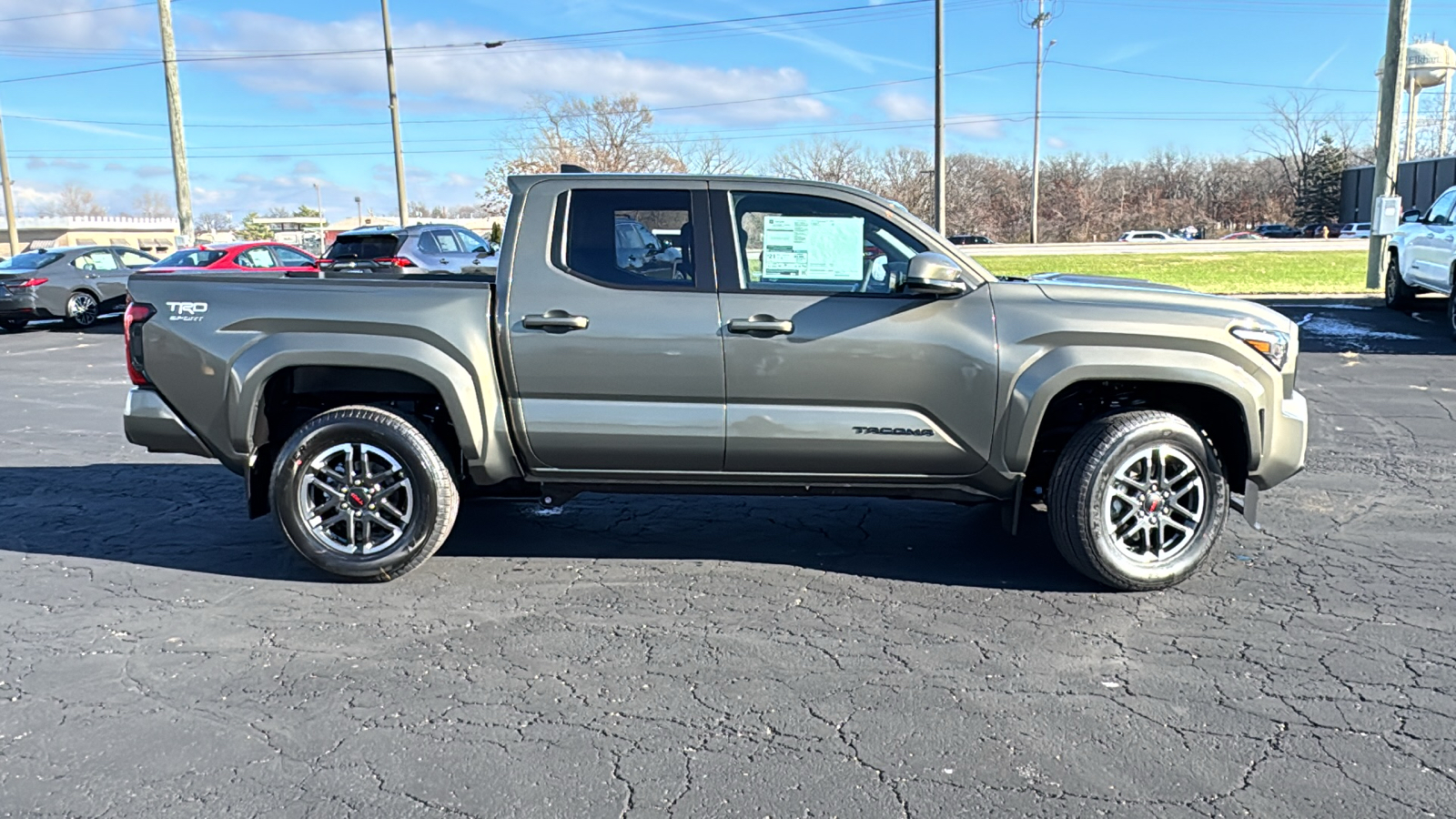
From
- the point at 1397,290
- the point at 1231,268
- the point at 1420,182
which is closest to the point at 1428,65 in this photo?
the point at 1420,182

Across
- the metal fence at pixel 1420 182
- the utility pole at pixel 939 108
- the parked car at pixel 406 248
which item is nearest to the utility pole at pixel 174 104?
the parked car at pixel 406 248

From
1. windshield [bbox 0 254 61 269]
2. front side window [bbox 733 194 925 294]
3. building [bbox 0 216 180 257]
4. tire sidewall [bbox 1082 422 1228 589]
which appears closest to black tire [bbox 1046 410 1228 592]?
tire sidewall [bbox 1082 422 1228 589]

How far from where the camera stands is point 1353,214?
6400cm

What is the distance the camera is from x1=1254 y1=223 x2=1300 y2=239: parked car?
61125 millimetres

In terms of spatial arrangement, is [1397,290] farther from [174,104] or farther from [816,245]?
[174,104]

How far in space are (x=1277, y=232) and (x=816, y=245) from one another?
69.4 metres

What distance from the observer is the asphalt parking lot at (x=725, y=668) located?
297 centimetres

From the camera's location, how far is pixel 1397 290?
15.0 m

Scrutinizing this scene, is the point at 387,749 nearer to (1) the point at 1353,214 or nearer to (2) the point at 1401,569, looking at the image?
(2) the point at 1401,569

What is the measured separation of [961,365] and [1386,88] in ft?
59.0

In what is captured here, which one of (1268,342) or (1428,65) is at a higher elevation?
(1428,65)

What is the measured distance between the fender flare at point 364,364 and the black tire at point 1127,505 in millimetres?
2580

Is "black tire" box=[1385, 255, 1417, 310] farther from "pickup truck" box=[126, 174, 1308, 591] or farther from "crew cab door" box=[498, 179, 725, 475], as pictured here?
"crew cab door" box=[498, 179, 725, 475]

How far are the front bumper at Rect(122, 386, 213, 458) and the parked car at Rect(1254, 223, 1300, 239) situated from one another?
65.3 metres
